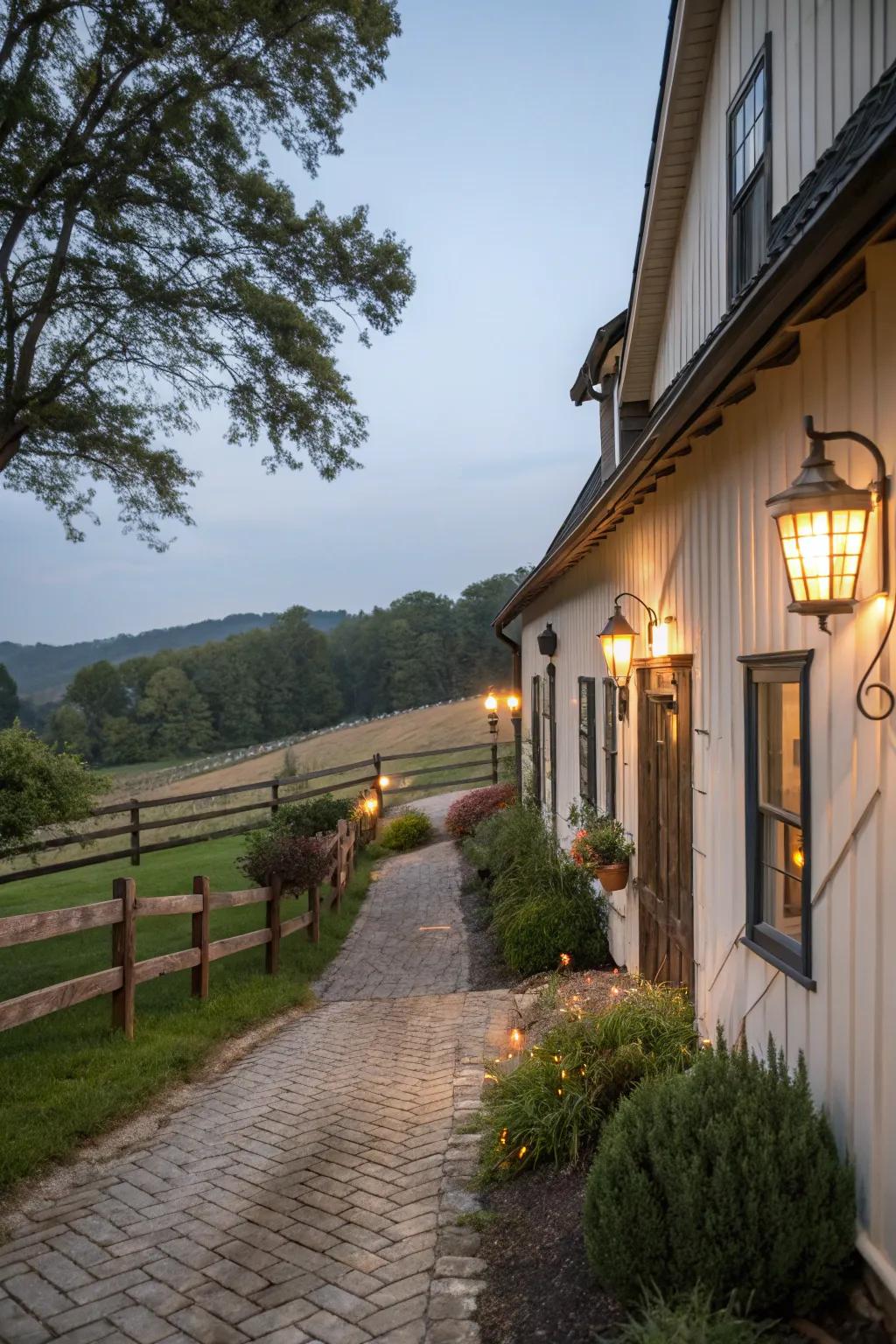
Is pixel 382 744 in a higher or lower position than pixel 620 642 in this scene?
lower

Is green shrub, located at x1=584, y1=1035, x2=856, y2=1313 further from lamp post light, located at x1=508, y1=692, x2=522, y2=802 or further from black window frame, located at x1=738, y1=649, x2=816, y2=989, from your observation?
lamp post light, located at x1=508, y1=692, x2=522, y2=802

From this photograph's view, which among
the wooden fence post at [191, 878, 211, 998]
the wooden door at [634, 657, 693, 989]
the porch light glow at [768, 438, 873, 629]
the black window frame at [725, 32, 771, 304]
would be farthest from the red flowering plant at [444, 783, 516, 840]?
the porch light glow at [768, 438, 873, 629]

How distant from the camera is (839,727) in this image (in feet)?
10.8

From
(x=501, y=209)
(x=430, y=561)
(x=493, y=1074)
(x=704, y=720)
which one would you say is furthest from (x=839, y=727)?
(x=430, y=561)

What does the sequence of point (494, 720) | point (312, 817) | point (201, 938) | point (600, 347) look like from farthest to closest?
1. point (494, 720)
2. point (312, 817)
3. point (600, 347)
4. point (201, 938)

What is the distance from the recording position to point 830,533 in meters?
3.00

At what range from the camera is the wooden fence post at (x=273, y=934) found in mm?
9062

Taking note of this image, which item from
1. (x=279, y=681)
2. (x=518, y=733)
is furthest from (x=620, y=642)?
(x=279, y=681)

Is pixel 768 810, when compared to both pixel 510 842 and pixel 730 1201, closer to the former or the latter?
pixel 730 1201

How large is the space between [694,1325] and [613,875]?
498 cm

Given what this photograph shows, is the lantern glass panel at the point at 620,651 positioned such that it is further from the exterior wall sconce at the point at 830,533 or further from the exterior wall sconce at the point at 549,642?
the exterior wall sconce at the point at 549,642

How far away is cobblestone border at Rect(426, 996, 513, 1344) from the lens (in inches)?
135

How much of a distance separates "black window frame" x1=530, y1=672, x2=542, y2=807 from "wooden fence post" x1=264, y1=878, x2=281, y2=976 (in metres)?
5.98

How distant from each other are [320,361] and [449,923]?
23.2 ft
